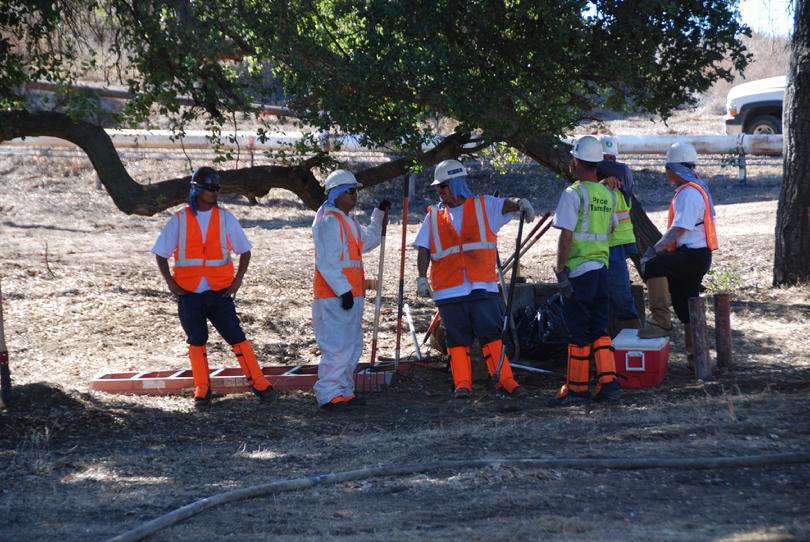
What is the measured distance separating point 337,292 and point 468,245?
1120 mm

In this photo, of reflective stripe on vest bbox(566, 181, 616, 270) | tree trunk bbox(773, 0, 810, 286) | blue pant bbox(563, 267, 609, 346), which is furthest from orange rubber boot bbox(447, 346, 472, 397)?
tree trunk bbox(773, 0, 810, 286)

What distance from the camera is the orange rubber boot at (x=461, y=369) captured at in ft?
27.7

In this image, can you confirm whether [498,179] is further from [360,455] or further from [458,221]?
[360,455]

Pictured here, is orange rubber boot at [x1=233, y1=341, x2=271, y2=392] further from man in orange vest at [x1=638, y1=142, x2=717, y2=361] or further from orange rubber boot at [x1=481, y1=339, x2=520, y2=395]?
man in orange vest at [x1=638, y1=142, x2=717, y2=361]

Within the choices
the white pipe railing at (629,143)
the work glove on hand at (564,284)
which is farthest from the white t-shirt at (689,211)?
the white pipe railing at (629,143)

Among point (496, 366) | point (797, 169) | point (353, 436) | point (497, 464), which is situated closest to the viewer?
point (497, 464)

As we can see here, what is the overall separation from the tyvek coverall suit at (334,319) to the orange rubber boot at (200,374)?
3.16ft

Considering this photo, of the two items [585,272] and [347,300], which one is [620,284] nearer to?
[585,272]

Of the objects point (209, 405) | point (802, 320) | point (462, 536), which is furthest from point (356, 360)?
point (802, 320)

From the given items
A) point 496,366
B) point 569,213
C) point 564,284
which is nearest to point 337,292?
point 496,366

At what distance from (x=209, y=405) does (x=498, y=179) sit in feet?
44.6

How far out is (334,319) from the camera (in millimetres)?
8320

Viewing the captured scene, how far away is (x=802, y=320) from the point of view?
10.7m

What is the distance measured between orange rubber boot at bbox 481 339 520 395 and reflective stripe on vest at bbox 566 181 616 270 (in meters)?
0.94
